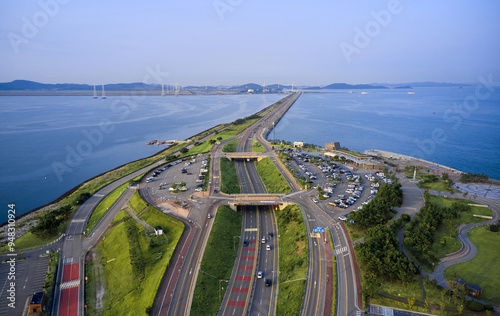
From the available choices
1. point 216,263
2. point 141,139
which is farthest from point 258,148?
point 216,263

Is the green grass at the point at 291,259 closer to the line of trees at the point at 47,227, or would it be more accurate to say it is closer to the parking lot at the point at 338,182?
the parking lot at the point at 338,182

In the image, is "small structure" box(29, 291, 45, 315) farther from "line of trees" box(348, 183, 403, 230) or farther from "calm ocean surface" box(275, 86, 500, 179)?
"calm ocean surface" box(275, 86, 500, 179)

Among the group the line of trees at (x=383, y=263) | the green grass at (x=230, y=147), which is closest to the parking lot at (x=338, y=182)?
the line of trees at (x=383, y=263)

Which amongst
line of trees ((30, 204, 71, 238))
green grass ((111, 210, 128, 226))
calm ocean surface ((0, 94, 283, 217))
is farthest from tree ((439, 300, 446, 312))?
calm ocean surface ((0, 94, 283, 217))

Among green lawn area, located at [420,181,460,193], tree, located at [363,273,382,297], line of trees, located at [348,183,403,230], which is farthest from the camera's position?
green lawn area, located at [420,181,460,193]

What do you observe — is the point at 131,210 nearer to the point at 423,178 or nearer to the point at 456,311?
the point at 456,311

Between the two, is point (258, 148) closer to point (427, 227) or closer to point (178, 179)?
point (178, 179)

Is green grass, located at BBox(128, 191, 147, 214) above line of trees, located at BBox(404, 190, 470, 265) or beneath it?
beneath
